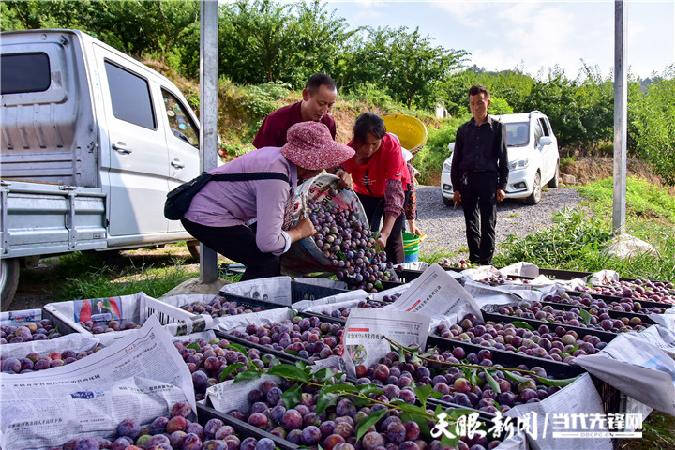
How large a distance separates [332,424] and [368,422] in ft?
0.33

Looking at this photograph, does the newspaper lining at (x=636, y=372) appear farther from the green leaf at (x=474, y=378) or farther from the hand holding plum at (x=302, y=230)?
the hand holding plum at (x=302, y=230)

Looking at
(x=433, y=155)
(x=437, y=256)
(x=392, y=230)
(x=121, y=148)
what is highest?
(x=433, y=155)

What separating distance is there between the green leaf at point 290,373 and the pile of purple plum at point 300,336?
0.25m

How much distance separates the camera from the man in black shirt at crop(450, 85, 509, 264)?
5.70 meters

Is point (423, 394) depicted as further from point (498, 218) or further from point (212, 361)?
Result: point (498, 218)

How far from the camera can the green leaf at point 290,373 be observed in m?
1.62

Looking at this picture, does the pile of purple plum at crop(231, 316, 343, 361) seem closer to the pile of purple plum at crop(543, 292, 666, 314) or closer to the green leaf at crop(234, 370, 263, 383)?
the green leaf at crop(234, 370, 263, 383)

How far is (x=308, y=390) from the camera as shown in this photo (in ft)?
5.43

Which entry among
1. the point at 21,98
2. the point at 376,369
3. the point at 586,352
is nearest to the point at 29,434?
the point at 376,369

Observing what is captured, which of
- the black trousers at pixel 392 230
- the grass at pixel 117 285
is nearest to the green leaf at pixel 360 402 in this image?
the black trousers at pixel 392 230

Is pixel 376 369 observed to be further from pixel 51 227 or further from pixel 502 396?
pixel 51 227

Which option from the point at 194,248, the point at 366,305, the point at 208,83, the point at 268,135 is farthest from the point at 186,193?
the point at 194,248

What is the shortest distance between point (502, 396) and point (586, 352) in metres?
0.57

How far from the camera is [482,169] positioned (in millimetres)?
5695
